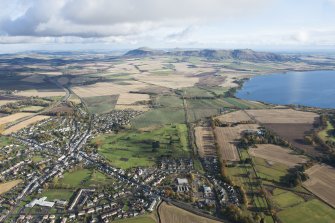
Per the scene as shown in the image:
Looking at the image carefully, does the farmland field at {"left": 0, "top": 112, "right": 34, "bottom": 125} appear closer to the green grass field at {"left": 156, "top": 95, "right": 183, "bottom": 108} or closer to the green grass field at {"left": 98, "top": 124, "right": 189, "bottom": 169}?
the green grass field at {"left": 98, "top": 124, "right": 189, "bottom": 169}

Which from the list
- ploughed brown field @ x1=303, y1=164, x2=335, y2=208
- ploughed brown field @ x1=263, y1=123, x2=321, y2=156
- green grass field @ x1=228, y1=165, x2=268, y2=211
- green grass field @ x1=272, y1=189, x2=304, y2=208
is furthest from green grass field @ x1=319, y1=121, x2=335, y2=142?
green grass field @ x1=272, y1=189, x2=304, y2=208

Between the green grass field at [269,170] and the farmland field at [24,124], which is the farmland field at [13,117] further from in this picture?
the green grass field at [269,170]

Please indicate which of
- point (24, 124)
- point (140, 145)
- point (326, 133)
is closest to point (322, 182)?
point (326, 133)

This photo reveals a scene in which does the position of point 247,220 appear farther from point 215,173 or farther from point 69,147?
point 69,147

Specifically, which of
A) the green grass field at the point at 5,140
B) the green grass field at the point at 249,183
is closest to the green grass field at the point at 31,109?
the green grass field at the point at 5,140

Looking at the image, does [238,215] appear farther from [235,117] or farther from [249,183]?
[235,117]

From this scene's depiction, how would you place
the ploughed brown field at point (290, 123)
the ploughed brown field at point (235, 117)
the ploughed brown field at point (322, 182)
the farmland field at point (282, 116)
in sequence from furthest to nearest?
the ploughed brown field at point (235, 117) → the farmland field at point (282, 116) → the ploughed brown field at point (290, 123) → the ploughed brown field at point (322, 182)

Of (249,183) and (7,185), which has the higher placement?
(249,183)
